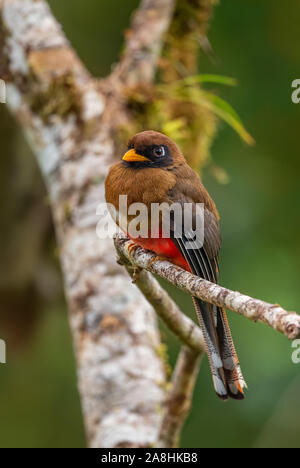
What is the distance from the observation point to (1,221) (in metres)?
4.93

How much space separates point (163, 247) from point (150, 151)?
0.35 metres

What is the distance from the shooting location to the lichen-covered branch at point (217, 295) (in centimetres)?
139

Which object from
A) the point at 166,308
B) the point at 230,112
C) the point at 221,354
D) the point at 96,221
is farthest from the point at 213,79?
the point at 221,354

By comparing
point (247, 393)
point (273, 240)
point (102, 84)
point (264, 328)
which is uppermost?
point (102, 84)

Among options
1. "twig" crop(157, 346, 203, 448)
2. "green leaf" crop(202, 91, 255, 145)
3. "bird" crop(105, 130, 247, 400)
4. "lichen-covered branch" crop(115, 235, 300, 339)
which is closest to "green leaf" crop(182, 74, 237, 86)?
"green leaf" crop(202, 91, 255, 145)

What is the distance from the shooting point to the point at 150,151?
97.5 inches

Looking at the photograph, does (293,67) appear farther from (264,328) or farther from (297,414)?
(297,414)

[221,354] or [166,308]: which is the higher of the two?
[166,308]

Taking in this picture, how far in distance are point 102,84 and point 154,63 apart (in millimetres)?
458

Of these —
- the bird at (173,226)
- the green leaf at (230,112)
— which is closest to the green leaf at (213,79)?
the green leaf at (230,112)

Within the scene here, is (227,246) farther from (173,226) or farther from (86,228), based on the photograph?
(173,226)

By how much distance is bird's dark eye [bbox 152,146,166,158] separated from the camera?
2473 millimetres

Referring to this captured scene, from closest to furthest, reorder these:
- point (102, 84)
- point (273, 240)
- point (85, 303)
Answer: point (85, 303) < point (102, 84) < point (273, 240)
